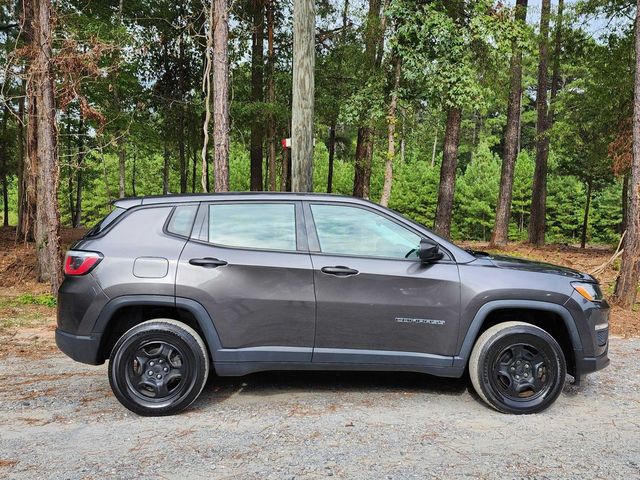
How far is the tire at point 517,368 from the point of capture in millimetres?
4180

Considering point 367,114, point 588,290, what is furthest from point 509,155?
point 588,290

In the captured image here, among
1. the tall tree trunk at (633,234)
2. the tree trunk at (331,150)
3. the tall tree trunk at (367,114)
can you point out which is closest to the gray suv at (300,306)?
the tall tree trunk at (633,234)

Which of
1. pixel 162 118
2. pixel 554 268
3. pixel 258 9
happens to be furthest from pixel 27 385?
pixel 162 118

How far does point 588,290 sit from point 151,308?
3.76 metres

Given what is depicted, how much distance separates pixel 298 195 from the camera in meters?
4.44

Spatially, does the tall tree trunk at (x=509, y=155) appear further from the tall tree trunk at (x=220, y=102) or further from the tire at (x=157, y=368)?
the tire at (x=157, y=368)

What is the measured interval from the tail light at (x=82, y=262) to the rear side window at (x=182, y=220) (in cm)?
62

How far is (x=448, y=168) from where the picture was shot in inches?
598

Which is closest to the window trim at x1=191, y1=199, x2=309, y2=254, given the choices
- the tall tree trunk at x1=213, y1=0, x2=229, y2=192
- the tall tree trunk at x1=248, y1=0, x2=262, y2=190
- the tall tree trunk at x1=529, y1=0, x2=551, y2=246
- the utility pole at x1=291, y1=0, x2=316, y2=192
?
the utility pole at x1=291, y1=0, x2=316, y2=192

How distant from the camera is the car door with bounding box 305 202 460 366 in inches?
163

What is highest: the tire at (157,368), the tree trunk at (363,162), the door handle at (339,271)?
the tree trunk at (363,162)

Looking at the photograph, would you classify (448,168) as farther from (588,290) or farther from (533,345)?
(533,345)

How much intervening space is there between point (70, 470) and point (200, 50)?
75.4 ft

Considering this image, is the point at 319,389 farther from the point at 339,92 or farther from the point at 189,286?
the point at 339,92
